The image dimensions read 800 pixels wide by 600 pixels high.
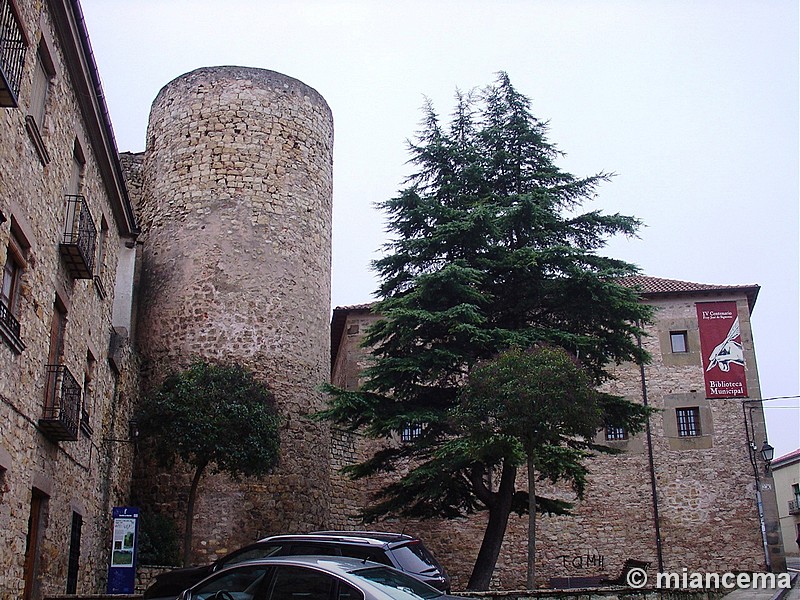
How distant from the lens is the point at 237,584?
712 cm

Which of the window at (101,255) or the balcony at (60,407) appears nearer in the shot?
the balcony at (60,407)

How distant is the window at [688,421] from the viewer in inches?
1008

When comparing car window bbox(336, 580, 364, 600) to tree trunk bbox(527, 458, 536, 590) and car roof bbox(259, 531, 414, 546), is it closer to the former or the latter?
car roof bbox(259, 531, 414, 546)

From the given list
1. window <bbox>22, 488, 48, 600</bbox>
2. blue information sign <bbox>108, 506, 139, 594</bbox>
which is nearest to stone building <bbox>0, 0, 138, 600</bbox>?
window <bbox>22, 488, 48, 600</bbox>

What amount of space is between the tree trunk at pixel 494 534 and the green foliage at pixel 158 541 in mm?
6268

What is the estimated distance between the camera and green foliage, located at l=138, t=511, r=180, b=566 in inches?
690

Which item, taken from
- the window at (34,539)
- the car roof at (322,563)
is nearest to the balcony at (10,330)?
the window at (34,539)

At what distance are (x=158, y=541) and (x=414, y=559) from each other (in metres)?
9.65

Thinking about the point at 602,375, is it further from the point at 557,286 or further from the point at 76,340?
the point at 76,340

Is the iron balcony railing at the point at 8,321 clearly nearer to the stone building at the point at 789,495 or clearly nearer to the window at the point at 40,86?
the window at the point at 40,86

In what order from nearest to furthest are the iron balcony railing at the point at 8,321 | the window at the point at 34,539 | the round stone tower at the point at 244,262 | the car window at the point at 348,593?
the car window at the point at 348,593 → the iron balcony railing at the point at 8,321 → the window at the point at 34,539 → the round stone tower at the point at 244,262

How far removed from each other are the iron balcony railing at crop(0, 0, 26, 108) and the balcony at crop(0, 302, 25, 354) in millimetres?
2379

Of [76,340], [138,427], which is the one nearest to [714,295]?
[138,427]

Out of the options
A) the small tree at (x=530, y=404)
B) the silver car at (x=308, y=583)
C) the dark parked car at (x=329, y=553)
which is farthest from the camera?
the small tree at (x=530, y=404)
